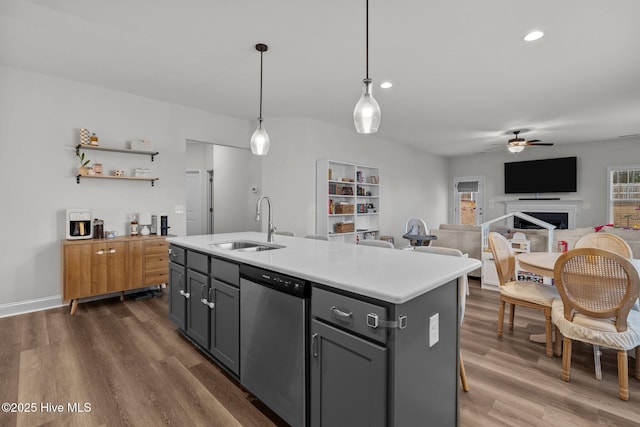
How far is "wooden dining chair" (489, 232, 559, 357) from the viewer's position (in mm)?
2553

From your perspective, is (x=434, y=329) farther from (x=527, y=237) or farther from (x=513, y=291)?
(x=527, y=237)

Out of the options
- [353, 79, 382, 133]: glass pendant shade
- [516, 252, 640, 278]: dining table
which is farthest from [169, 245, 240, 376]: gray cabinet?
[516, 252, 640, 278]: dining table

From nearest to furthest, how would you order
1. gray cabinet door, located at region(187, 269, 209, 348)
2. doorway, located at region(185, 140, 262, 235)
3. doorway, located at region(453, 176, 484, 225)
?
gray cabinet door, located at region(187, 269, 209, 348) → doorway, located at region(185, 140, 262, 235) → doorway, located at region(453, 176, 484, 225)

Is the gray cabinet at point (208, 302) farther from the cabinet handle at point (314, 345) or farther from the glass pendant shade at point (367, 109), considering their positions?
the glass pendant shade at point (367, 109)

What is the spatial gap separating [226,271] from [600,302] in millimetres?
2565

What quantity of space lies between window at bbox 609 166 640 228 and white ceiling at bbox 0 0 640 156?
9.82ft

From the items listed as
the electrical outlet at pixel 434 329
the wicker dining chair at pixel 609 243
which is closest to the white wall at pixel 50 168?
the electrical outlet at pixel 434 329

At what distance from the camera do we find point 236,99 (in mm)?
4363

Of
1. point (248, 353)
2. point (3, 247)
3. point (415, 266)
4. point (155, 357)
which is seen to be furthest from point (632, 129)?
point (3, 247)

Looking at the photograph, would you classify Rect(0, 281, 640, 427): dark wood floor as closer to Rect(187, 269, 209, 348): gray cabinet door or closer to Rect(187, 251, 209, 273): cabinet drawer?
Rect(187, 269, 209, 348): gray cabinet door

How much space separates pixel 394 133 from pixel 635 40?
389 centimetres

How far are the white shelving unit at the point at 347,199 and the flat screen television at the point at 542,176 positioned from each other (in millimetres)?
4427

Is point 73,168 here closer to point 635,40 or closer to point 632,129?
point 635,40

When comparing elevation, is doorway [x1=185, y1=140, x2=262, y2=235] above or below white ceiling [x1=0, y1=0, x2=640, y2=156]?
below
